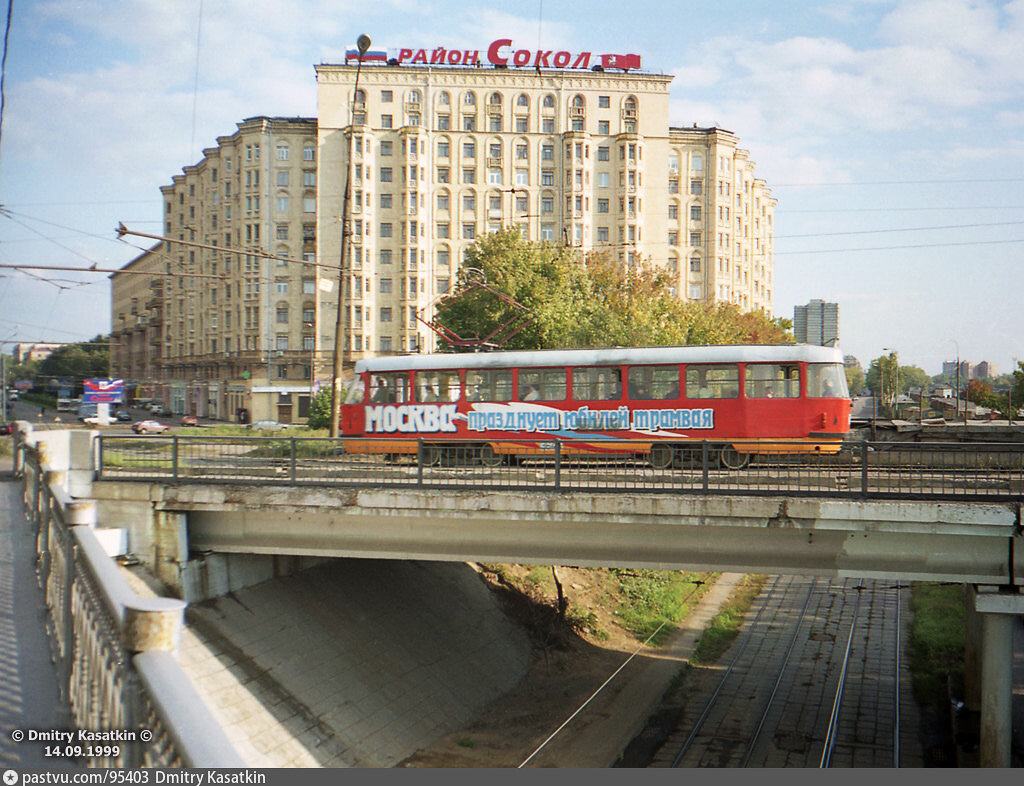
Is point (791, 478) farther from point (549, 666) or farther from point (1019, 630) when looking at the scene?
point (1019, 630)

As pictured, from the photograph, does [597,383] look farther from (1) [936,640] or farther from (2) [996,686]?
(1) [936,640]

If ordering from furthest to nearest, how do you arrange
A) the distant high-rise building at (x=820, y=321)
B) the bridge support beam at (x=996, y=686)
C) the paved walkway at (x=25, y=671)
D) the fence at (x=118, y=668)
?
the distant high-rise building at (x=820, y=321) → the bridge support beam at (x=996, y=686) → the paved walkway at (x=25, y=671) → the fence at (x=118, y=668)

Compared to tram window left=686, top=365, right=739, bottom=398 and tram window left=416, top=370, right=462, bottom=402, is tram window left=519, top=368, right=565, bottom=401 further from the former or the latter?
tram window left=686, top=365, right=739, bottom=398

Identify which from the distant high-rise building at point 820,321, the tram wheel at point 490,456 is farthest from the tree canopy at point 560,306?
the distant high-rise building at point 820,321

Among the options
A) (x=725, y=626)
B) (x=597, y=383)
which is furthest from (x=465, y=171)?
(x=725, y=626)

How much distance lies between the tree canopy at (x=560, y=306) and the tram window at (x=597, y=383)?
12258 mm

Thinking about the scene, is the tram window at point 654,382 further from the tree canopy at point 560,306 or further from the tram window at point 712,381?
the tree canopy at point 560,306

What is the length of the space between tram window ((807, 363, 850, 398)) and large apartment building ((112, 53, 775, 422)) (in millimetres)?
45157

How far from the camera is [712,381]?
783 inches

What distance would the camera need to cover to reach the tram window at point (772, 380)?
19.5m

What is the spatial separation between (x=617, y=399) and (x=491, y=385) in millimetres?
3396

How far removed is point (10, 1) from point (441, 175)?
174 feet

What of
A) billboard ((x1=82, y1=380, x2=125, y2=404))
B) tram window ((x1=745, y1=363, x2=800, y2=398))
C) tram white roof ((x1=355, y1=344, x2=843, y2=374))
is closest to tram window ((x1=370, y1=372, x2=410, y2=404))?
tram white roof ((x1=355, y1=344, x2=843, y2=374))

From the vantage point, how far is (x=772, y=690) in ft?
64.6
